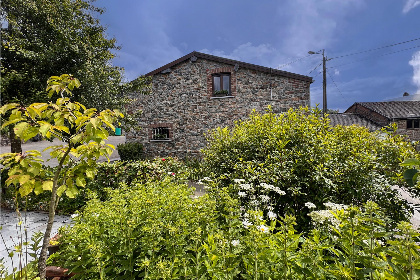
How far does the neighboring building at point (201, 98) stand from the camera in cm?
1111

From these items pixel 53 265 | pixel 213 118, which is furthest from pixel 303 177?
pixel 213 118

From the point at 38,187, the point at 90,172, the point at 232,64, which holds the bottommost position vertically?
the point at 38,187

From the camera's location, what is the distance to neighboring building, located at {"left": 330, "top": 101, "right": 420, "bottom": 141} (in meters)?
26.1

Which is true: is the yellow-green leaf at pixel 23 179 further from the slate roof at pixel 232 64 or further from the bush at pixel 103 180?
the slate roof at pixel 232 64

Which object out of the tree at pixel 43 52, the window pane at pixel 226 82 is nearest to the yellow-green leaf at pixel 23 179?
the tree at pixel 43 52

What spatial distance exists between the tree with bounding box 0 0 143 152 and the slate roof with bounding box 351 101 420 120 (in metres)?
33.6

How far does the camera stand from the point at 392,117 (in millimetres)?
26312

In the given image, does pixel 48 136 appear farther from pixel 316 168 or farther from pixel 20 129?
pixel 316 168

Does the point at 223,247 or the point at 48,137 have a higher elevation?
the point at 48,137

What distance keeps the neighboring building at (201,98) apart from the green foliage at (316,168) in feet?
23.1

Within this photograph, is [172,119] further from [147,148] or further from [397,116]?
[397,116]

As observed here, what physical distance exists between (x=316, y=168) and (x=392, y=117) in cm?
3219

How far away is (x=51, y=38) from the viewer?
27.0ft

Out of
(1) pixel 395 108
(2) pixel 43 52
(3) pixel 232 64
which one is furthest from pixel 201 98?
(1) pixel 395 108
